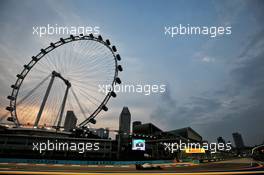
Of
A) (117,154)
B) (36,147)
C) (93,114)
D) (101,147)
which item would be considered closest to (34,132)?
(36,147)

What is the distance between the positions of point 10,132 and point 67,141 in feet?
90.1

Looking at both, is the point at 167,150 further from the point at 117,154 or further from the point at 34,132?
the point at 34,132

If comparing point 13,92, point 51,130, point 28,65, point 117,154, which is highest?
point 28,65

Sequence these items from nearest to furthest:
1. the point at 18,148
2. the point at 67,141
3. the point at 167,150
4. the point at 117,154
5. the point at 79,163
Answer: the point at 79,163, the point at 18,148, the point at 67,141, the point at 117,154, the point at 167,150

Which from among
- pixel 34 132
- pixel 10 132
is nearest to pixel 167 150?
pixel 34 132

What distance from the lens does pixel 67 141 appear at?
9969 cm

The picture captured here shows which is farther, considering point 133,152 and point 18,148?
point 18,148

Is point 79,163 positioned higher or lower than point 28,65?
lower

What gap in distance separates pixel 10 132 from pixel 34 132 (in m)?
12.0

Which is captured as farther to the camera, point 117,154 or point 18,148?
point 117,154

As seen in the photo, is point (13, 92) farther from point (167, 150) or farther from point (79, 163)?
point (167, 150)

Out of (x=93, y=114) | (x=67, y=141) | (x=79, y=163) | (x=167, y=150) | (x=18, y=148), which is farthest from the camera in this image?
(x=167, y=150)

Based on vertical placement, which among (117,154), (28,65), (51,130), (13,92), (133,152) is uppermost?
(28,65)

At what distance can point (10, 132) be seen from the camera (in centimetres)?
9769
